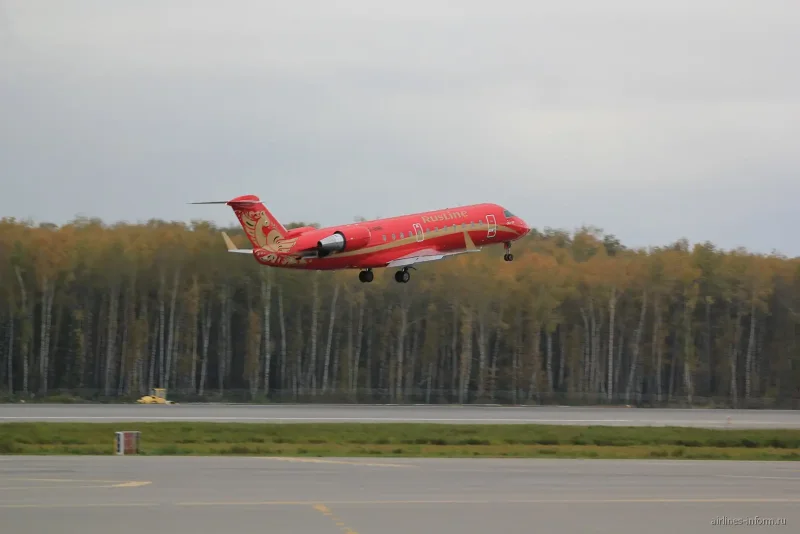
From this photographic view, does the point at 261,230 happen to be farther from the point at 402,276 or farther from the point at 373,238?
the point at 402,276

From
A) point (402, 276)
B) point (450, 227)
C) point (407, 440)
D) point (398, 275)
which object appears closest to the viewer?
point (407, 440)

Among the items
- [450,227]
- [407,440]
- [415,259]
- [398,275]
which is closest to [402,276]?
[398,275]

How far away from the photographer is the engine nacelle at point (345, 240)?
5678 centimetres

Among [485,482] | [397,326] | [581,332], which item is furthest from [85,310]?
[485,482]

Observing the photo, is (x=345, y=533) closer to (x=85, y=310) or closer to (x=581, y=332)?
(x=85, y=310)

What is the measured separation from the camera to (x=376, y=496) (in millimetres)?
29859

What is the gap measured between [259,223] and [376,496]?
32.2 m

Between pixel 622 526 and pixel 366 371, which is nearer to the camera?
pixel 622 526

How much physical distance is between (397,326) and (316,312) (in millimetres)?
10822

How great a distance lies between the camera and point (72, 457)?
4178cm

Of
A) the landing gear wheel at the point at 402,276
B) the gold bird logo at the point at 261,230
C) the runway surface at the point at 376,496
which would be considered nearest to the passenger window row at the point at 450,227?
the landing gear wheel at the point at 402,276

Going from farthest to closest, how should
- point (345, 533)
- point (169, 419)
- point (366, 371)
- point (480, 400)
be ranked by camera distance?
point (366, 371)
point (480, 400)
point (169, 419)
point (345, 533)

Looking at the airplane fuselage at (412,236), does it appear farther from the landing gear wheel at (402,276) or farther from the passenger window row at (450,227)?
the landing gear wheel at (402,276)

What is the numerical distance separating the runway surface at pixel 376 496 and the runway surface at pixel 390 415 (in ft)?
85.2
